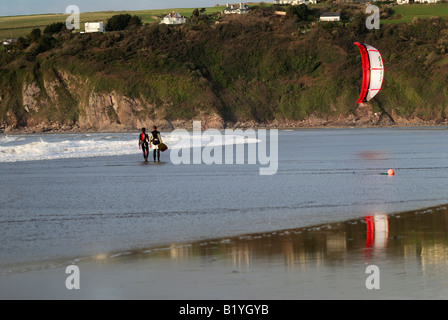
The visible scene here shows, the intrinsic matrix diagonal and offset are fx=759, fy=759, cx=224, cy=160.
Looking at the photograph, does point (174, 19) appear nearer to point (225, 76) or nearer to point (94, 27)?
point (94, 27)

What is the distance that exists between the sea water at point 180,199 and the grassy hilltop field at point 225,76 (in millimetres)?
76225

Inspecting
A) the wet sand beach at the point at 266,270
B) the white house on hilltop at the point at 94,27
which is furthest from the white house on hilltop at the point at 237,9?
the wet sand beach at the point at 266,270

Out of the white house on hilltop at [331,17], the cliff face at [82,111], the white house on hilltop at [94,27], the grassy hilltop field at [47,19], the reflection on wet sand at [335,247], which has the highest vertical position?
the grassy hilltop field at [47,19]

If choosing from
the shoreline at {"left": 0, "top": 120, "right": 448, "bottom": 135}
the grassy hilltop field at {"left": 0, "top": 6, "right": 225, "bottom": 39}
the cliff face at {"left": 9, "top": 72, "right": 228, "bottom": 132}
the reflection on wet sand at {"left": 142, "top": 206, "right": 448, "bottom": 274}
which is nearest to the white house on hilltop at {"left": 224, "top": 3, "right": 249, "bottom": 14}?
the grassy hilltop field at {"left": 0, "top": 6, "right": 225, "bottom": 39}

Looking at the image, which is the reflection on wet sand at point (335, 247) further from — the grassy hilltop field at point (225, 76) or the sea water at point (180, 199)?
the grassy hilltop field at point (225, 76)

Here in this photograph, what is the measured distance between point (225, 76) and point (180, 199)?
96398mm

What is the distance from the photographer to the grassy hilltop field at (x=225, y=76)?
103m

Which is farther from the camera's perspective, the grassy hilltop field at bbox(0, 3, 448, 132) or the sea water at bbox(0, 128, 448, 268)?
the grassy hilltop field at bbox(0, 3, 448, 132)

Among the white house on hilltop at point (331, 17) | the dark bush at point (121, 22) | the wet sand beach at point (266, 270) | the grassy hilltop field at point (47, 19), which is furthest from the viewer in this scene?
the grassy hilltop field at point (47, 19)

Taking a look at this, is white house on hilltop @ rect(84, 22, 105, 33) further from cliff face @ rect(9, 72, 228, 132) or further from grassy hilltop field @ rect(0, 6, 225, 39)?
cliff face @ rect(9, 72, 228, 132)

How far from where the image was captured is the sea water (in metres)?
10.6

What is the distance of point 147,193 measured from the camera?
16.5 metres

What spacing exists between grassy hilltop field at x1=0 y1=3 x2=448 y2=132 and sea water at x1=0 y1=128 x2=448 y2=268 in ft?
250
